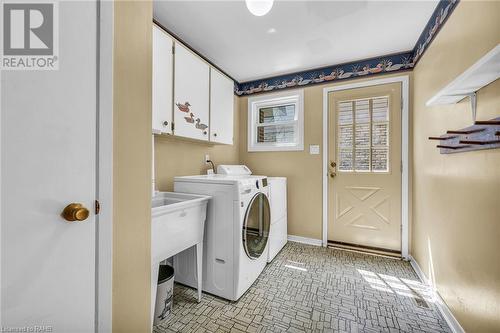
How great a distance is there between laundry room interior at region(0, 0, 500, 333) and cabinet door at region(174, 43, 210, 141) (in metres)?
0.02

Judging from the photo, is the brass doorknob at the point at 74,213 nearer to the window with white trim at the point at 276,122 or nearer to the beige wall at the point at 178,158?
the beige wall at the point at 178,158

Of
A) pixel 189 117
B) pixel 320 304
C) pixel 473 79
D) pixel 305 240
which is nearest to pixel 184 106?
pixel 189 117

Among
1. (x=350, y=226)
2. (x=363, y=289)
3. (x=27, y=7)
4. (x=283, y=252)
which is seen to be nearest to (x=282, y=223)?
(x=283, y=252)

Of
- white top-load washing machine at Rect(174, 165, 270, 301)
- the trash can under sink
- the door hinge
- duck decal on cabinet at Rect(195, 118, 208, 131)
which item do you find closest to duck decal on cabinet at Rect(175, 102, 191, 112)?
duck decal on cabinet at Rect(195, 118, 208, 131)

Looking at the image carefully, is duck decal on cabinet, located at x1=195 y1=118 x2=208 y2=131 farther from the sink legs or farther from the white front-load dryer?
the sink legs

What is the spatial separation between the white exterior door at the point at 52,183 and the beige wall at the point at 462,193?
5.89 feet

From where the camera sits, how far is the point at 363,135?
2.56m

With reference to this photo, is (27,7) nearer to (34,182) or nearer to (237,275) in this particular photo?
(34,182)

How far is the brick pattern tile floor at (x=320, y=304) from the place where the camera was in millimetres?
1421

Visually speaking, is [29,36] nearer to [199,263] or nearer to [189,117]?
[189,117]

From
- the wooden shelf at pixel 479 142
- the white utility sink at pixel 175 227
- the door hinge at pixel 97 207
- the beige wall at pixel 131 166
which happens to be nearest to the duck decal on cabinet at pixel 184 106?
the white utility sink at pixel 175 227

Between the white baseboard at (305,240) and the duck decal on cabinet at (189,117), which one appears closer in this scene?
the duck decal on cabinet at (189,117)

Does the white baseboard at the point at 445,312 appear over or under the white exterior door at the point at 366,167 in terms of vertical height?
under

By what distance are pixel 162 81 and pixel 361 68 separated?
2.36 metres
